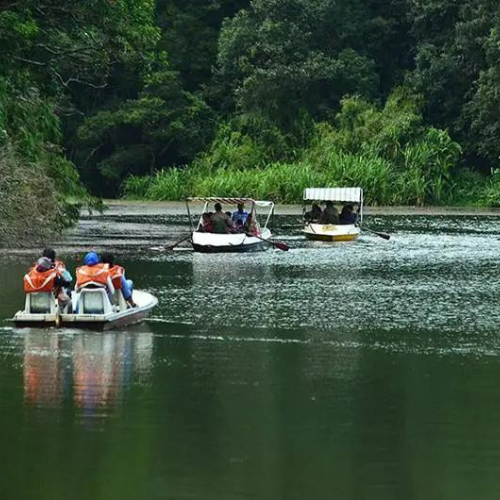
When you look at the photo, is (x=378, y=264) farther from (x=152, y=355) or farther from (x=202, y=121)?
(x=202, y=121)

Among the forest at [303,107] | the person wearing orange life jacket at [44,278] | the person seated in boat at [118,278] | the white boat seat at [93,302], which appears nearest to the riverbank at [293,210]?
the forest at [303,107]

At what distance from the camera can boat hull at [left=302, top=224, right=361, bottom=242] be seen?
146ft

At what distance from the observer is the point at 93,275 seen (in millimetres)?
21266

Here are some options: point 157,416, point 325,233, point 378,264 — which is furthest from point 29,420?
point 325,233

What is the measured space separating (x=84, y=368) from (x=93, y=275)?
3.05m

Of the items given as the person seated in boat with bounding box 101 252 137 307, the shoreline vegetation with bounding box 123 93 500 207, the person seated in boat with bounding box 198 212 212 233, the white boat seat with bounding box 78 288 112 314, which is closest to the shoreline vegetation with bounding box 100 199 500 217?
the shoreline vegetation with bounding box 123 93 500 207

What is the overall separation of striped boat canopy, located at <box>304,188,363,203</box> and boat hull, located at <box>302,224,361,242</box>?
4.46m

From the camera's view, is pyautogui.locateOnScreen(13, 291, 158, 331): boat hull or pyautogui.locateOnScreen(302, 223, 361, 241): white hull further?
pyautogui.locateOnScreen(302, 223, 361, 241): white hull

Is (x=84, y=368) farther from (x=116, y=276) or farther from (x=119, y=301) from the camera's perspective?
Result: (x=119, y=301)

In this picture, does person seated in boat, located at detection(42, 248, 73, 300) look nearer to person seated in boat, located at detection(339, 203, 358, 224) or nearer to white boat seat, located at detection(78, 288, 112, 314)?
white boat seat, located at detection(78, 288, 112, 314)

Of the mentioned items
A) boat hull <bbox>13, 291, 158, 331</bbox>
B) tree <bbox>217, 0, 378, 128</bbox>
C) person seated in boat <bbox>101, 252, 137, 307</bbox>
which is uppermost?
tree <bbox>217, 0, 378, 128</bbox>

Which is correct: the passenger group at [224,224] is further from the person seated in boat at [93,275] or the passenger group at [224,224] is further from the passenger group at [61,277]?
the person seated in boat at [93,275]

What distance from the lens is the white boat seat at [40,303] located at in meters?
21.6

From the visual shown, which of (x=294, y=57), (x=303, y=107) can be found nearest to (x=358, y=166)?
(x=294, y=57)
